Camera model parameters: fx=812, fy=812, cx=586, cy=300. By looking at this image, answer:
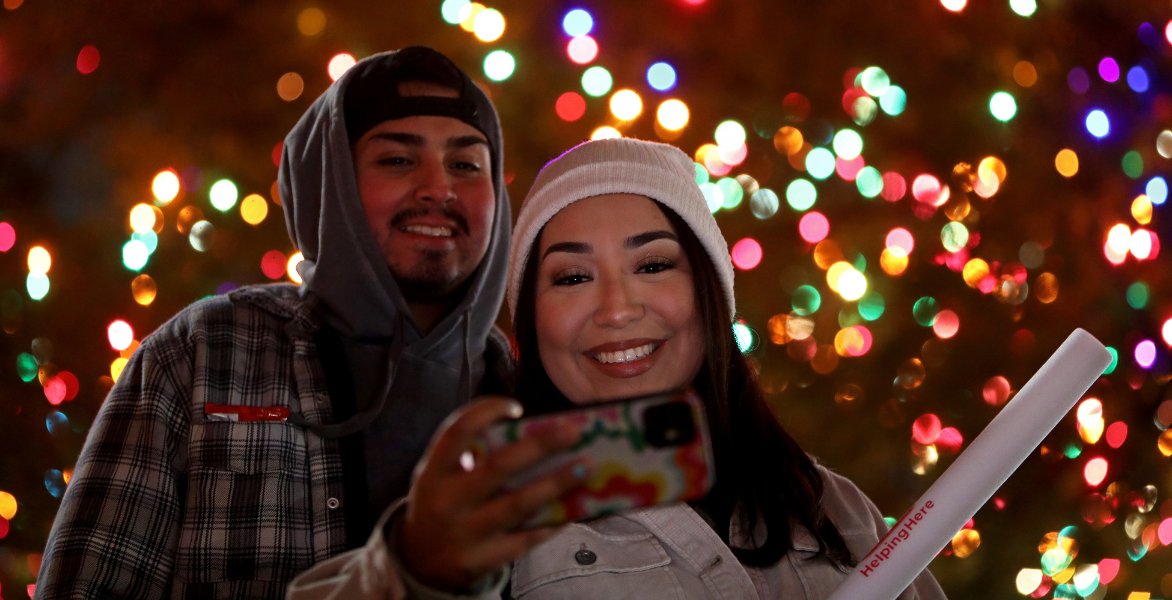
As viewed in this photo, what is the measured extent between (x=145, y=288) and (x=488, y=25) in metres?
1.25

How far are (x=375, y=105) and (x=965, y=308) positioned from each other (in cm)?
169

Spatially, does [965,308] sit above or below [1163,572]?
above

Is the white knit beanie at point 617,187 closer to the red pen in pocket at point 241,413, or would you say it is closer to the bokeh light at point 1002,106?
the red pen in pocket at point 241,413

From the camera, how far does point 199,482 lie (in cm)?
148

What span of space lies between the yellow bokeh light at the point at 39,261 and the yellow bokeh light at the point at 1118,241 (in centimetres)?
303

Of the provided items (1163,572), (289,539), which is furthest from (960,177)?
(289,539)

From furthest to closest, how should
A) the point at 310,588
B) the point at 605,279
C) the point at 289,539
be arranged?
the point at 289,539, the point at 605,279, the point at 310,588

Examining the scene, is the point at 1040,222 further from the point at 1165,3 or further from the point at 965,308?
the point at 1165,3

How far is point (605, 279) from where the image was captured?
3.97 ft

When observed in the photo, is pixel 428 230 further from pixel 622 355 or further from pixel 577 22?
pixel 577 22

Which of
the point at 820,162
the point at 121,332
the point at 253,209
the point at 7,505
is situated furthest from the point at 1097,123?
the point at 7,505

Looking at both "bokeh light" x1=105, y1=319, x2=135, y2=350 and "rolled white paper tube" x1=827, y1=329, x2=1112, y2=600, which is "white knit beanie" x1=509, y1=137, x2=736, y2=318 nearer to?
"rolled white paper tube" x1=827, y1=329, x2=1112, y2=600

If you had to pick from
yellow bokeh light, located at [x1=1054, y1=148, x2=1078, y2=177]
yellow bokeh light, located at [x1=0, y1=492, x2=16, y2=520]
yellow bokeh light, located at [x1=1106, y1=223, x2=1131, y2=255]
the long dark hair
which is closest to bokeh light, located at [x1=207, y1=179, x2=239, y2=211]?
yellow bokeh light, located at [x1=0, y1=492, x2=16, y2=520]

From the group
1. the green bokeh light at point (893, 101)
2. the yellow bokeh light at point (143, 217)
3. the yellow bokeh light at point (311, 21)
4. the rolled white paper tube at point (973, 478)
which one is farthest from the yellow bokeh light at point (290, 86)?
the rolled white paper tube at point (973, 478)
